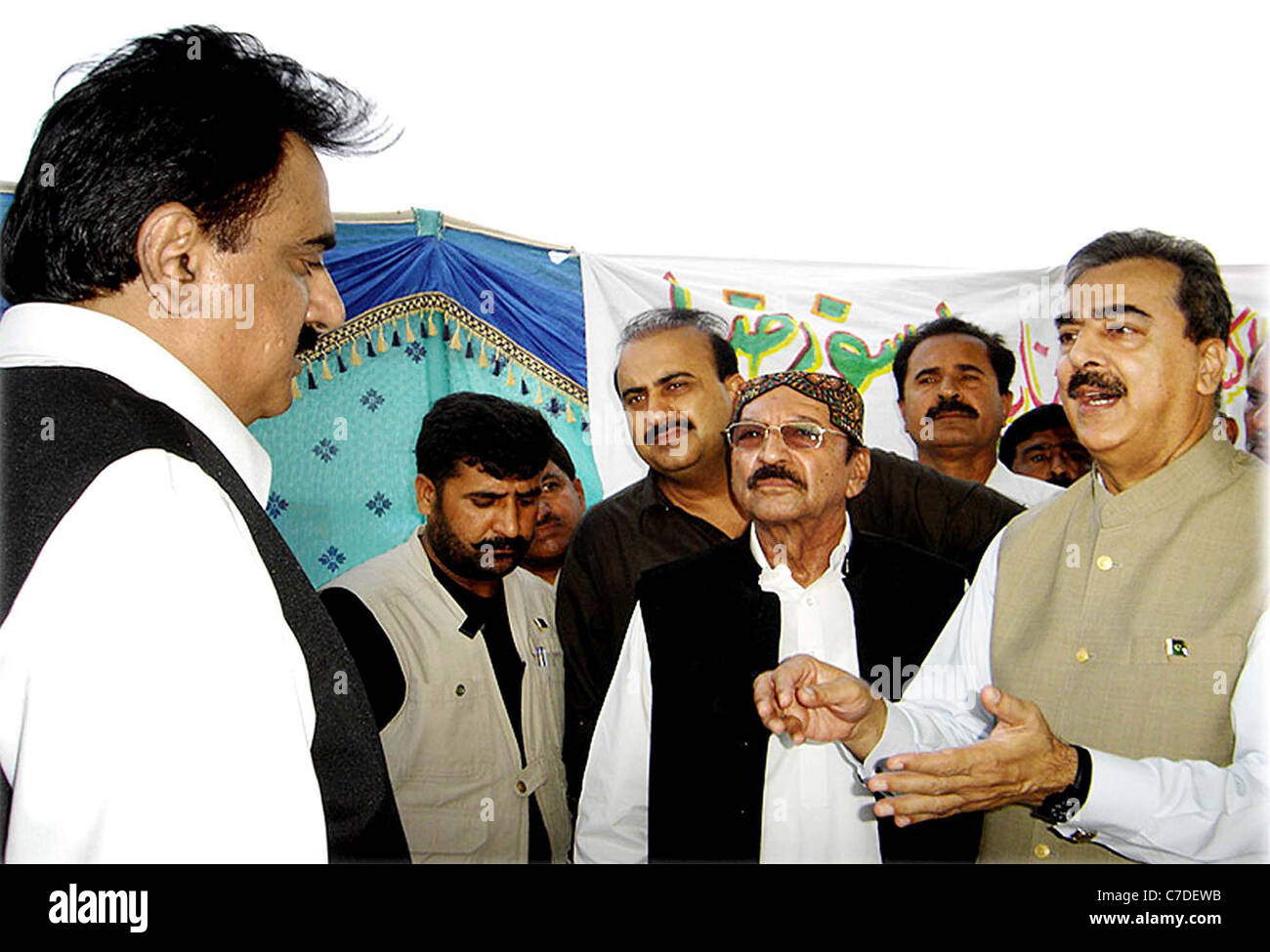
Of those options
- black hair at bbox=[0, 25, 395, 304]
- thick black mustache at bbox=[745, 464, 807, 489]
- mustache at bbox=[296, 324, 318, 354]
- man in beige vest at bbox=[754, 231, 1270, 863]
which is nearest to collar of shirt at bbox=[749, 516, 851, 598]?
thick black mustache at bbox=[745, 464, 807, 489]

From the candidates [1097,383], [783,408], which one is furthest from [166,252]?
[1097,383]

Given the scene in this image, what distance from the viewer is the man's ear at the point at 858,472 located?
6.86 ft

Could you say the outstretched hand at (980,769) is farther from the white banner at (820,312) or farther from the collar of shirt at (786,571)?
the white banner at (820,312)

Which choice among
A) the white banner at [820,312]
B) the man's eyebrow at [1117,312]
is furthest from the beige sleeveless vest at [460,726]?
the man's eyebrow at [1117,312]

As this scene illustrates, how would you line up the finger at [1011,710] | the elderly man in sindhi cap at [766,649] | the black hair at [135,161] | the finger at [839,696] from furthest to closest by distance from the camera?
the elderly man in sindhi cap at [766,649], the finger at [839,696], the finger at [1011,710], the black hair at [135,161]

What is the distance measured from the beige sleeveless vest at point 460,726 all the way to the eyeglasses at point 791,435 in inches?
21.4

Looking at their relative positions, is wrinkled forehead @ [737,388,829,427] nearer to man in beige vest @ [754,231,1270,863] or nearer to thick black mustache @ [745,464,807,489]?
thick black mustache @ [745,464,807,489]

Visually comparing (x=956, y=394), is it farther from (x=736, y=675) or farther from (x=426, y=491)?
(x=426, y=491)

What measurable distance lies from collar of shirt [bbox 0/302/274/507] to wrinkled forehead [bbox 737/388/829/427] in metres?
1.23

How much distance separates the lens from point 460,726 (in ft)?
6.91

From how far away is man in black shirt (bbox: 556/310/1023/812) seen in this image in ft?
6.91
